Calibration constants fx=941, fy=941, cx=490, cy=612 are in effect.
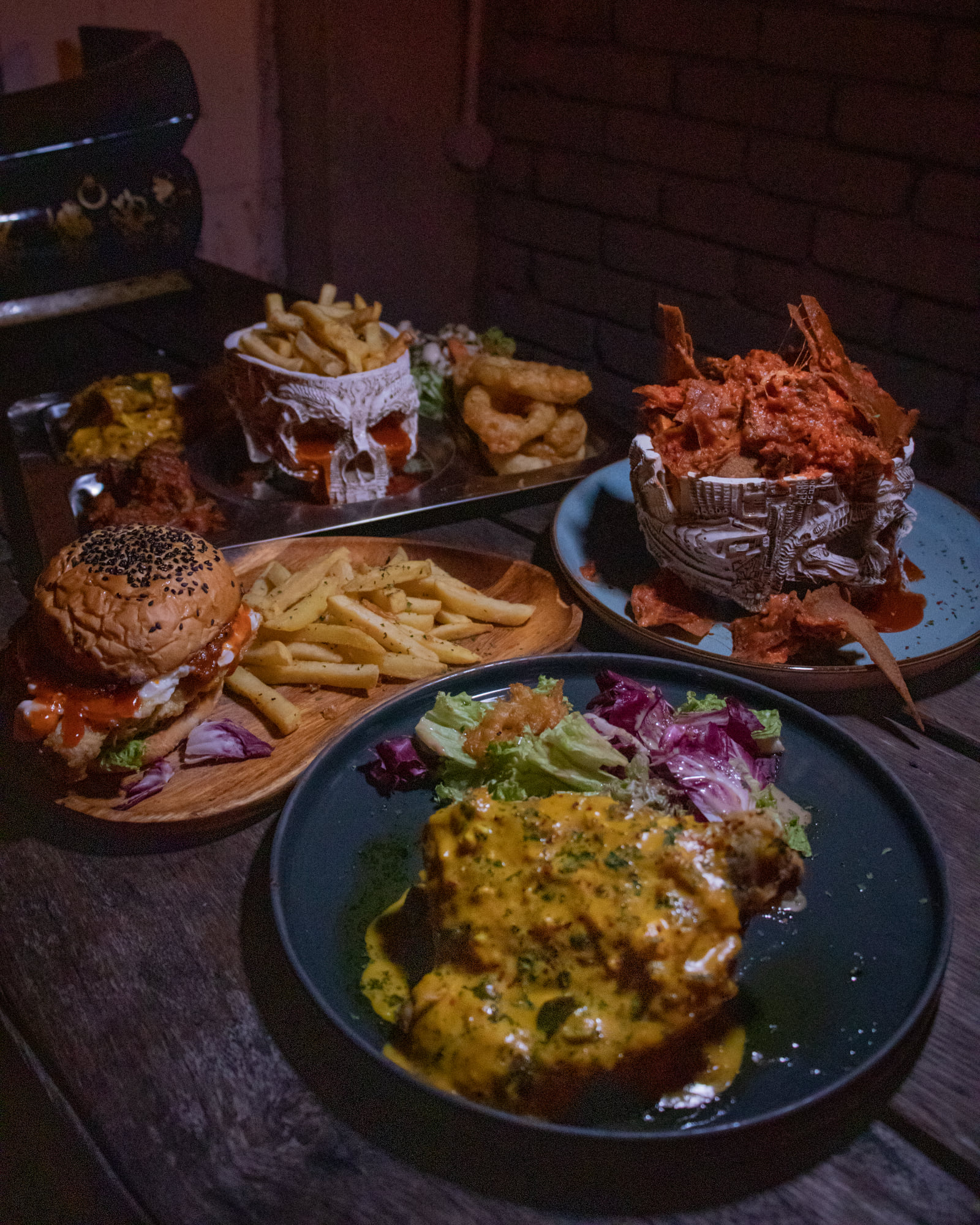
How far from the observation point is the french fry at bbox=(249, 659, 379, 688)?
192 centimetres

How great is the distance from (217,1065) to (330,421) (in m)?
1.74

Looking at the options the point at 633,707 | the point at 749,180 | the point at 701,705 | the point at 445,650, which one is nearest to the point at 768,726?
the point at 701,705

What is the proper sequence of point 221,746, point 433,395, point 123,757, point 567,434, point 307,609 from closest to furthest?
point 123,757 < point 221,746 < point 307,609 < point 567,434 < point 433,395

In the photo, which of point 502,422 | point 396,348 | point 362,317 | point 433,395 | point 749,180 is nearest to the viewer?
point 396,348

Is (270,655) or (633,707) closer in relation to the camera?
(633,707)

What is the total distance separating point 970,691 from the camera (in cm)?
206

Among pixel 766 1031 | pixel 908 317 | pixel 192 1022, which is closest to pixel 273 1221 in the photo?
pixel 192 1022

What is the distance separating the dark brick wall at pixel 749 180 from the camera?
3.56 metres

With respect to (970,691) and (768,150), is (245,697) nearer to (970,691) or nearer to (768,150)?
(970,691)

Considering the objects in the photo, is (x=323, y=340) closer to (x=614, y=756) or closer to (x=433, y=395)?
(x=433, y=395)

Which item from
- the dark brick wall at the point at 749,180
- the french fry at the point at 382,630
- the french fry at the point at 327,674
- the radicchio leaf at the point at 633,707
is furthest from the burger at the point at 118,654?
the dark brick wall at the point at 749,180

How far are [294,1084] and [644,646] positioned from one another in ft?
3.86

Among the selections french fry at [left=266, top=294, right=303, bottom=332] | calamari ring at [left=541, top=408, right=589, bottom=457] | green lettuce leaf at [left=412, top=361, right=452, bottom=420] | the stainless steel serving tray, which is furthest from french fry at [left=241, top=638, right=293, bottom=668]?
green lettuce leaf at [left=412, top=361, right=452, bottom=420]

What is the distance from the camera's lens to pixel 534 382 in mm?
2914
